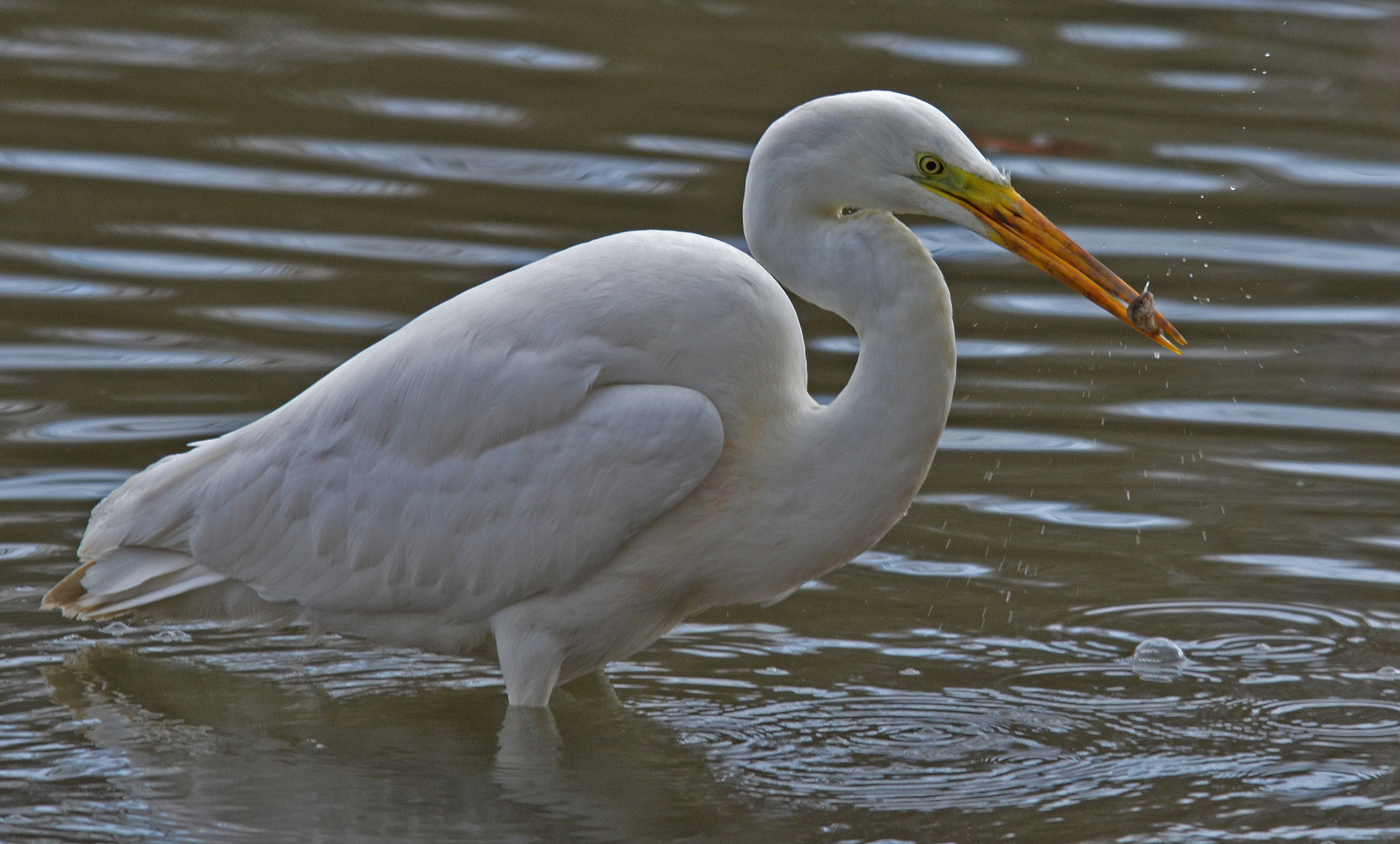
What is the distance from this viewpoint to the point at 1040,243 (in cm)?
469

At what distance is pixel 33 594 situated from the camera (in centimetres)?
585

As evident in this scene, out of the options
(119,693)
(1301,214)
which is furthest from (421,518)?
(1301,214)

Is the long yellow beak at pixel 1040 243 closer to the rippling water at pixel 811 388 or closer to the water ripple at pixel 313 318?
the rippling water at pixel 811 388

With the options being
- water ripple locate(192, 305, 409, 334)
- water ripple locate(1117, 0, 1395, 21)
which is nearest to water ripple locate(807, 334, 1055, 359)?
water ripple locate(192, 305, 409, 334)

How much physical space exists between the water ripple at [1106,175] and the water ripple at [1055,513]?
3.52 meters

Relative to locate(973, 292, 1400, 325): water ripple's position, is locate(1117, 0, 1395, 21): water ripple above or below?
above

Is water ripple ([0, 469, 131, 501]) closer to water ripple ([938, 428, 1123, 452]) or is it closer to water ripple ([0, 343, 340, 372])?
water ripple ([0, 343, 340, 372])

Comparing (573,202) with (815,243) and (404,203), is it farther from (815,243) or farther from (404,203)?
(815,243)

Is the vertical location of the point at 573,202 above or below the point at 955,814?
above

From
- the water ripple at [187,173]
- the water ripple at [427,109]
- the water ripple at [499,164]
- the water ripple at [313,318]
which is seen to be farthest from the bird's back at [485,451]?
the water ripple at [427,109]

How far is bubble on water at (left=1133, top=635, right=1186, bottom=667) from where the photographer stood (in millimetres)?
5547

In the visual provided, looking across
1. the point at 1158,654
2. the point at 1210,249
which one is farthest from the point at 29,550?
the point at 1210,249

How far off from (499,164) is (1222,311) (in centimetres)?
368

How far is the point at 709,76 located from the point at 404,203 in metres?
2.61
